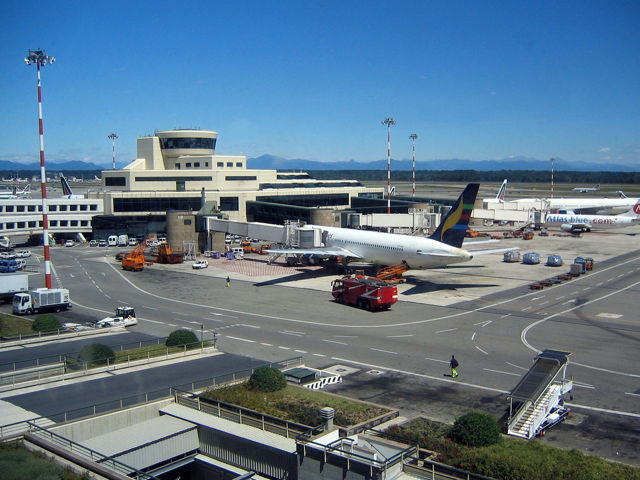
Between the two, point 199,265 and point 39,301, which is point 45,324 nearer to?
point 39,301

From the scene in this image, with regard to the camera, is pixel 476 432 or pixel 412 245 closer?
pixel 476 432

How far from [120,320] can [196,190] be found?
66279 mm

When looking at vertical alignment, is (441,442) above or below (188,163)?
below

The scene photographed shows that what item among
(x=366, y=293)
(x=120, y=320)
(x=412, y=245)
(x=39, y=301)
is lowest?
(x=120, y=320)

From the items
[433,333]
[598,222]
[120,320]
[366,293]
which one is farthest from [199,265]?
[598,222]

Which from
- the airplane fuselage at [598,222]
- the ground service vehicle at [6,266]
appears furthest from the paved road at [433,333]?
the airplane fuselage at [598,222]

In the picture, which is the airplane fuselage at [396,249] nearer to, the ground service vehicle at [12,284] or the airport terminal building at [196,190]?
the airport terminal building at [196,190]

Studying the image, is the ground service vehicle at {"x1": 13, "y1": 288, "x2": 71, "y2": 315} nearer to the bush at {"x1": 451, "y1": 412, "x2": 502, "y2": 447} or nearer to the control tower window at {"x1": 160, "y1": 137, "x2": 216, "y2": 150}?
the bush at {"x1": 451, "y1": 412, "x2": 502, "y2": 447}

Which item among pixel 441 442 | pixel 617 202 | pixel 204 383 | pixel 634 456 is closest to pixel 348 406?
pixel 441 442

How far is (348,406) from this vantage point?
1000 inches

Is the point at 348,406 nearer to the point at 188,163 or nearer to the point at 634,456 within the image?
the point at 634,456

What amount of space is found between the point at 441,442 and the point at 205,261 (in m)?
58.8

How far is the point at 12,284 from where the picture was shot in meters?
55.8

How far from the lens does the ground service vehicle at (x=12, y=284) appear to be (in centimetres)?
5534
